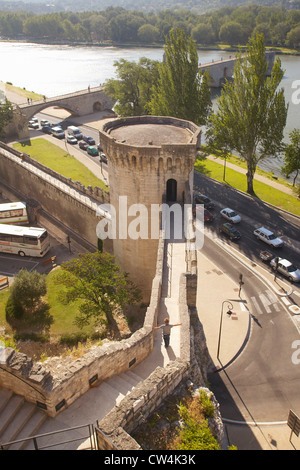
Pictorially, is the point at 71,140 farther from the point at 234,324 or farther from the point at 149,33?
the point at 149,33

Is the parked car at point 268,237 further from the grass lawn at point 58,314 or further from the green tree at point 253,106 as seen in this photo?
the grass lawn at point 58,314

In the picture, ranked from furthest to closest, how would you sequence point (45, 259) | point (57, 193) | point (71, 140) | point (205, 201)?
point (71, 140)
point (205, 201)
point (57, 193)
point (45, 259)

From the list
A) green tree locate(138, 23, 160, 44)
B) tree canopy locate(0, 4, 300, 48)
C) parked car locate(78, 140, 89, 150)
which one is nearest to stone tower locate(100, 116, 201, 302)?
parked car locate(78, 140, 89, 150)

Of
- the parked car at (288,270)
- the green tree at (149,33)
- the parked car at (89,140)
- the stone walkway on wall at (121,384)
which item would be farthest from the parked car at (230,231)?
the green tree at (149,33)

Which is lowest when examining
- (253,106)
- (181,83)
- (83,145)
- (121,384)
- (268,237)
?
(268,237)

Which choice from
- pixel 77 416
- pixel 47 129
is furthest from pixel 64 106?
pixel 77 416

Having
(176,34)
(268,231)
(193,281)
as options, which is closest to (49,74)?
(176,34)
